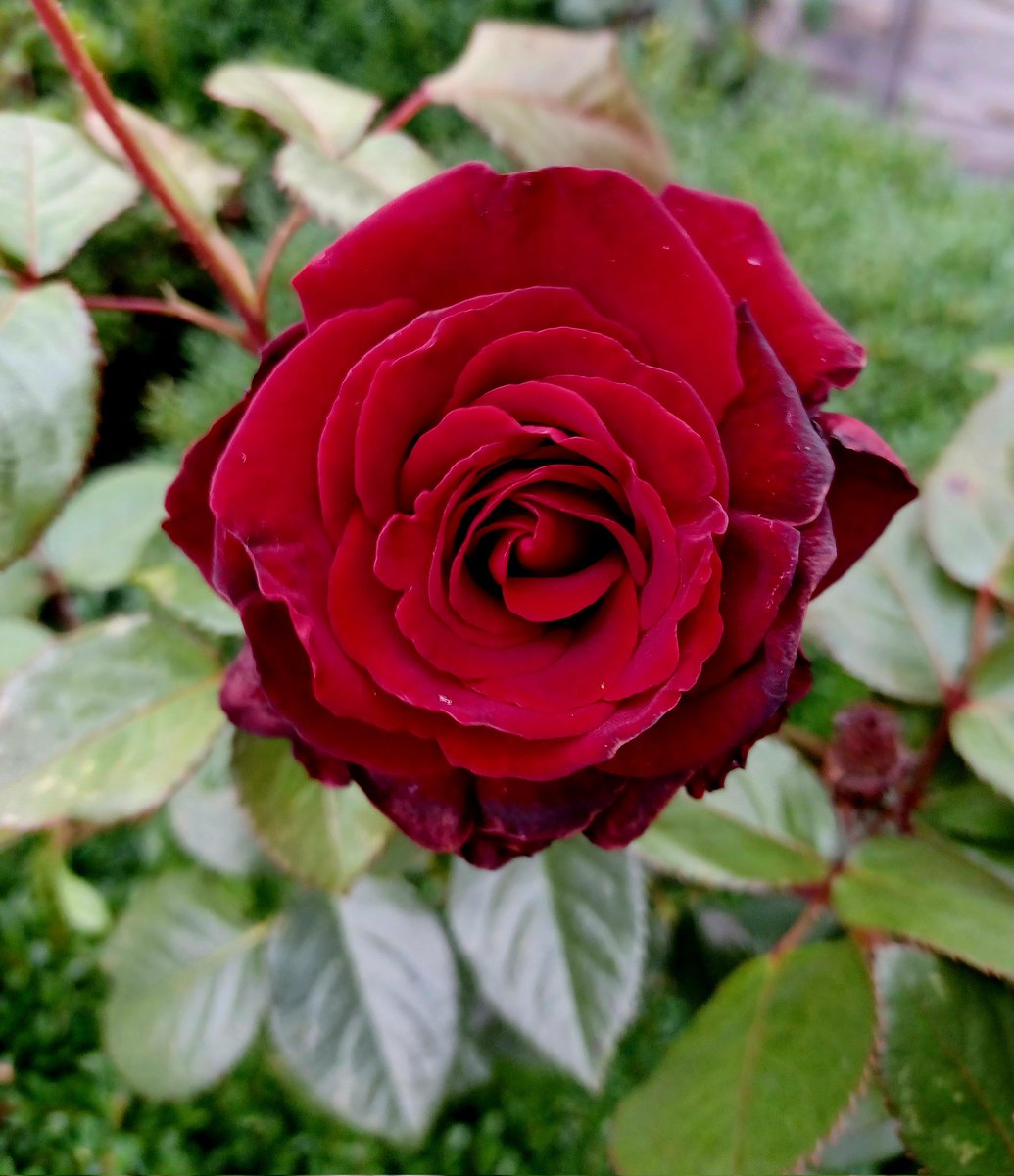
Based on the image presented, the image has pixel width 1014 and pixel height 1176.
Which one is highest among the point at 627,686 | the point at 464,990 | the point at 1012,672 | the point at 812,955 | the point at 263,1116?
the point at 627,686

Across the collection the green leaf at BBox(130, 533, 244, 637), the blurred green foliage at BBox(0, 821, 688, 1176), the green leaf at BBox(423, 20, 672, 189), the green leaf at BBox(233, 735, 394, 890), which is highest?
the green leaf at BBox(423, 20, 672, 189)

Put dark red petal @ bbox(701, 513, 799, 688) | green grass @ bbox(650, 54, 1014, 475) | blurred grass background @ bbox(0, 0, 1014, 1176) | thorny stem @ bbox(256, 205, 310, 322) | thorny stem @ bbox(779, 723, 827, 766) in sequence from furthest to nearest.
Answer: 1. green grass @ bbox(650, 54, 1014, 475)
2. blurred grass background @ bbox(0, 0, 1014, 1176)
3. thorny stem @ bbox(779, 723, 827, 766)
4. thorny stem @ bbox(256, 205, 310, 322)
5. dark red petal @ bbox(701, 513, 799, 688)

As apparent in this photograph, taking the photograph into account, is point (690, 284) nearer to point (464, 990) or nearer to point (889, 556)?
point (889, 556)

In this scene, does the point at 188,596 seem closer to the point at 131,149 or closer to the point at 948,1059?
the point at 131,149

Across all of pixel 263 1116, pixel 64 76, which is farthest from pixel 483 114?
pixel 64 76

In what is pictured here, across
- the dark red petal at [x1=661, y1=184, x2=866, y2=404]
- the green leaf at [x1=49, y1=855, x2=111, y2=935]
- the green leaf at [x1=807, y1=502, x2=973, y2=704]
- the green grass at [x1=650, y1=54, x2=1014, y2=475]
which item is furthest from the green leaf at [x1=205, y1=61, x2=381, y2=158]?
the green grass at [x1=650, y1=54, x2=1014, y2=475]

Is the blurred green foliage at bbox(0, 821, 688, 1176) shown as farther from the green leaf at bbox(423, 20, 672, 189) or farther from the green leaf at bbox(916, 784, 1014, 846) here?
the green leaf at bbox(423, 20, 672, 189)

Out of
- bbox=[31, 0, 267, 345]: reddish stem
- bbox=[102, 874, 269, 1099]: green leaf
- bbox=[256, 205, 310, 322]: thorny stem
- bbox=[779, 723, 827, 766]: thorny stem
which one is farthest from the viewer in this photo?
bbox=[102, 874, 269, 1099]: green leaf
